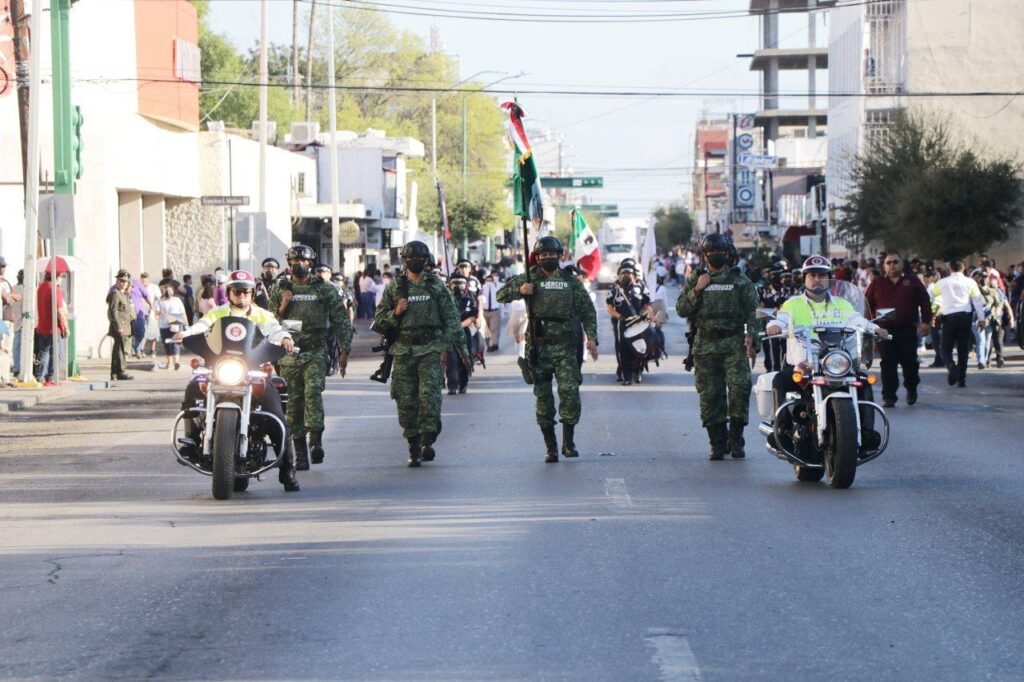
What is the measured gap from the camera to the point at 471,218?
89.6m

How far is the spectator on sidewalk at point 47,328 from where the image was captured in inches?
1005

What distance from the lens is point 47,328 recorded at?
25.6m

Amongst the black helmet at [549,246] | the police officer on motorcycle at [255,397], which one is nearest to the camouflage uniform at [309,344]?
the police officer on motorcycle at [255,397]

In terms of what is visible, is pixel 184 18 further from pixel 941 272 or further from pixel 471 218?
pixel 471 218

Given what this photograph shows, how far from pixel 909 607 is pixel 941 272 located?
71.3 feet

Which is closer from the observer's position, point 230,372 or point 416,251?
point 230,372

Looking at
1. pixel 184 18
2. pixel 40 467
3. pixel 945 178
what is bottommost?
pixel 40 467

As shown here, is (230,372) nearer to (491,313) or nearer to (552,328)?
(552,328)

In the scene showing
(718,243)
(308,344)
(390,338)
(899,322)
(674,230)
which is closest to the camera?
(308,344)

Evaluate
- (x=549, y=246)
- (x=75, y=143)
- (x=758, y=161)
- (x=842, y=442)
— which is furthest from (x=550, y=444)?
(x=758, y=161)

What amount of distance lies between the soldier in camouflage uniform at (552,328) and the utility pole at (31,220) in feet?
40.1

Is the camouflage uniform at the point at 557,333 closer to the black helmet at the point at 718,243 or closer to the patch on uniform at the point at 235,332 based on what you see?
the black helmet at the point at 718,243

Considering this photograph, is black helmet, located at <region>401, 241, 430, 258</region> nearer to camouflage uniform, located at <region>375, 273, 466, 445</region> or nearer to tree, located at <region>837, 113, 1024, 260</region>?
camouflage uniform, located at <region>375, 273, 466, 445</region>

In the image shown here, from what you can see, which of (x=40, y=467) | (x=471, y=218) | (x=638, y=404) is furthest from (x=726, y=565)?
(x=471, y=218)
